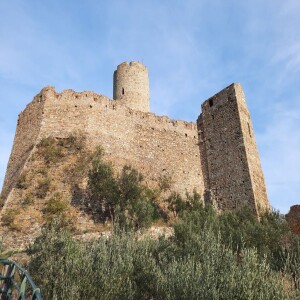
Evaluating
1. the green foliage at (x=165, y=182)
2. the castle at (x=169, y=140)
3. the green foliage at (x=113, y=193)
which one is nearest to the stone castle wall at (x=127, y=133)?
the castle at (x=169, y=140)

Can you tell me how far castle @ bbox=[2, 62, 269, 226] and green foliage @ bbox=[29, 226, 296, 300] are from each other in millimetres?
9078

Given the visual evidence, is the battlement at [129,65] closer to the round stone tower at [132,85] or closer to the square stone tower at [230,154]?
the round stone tower at [132,85]

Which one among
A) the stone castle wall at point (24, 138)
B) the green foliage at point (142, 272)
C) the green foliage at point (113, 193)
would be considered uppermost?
the stone castle wall at point (24, 138)

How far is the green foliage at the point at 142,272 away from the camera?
27.0ft

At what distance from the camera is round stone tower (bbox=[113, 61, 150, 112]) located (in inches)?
1096

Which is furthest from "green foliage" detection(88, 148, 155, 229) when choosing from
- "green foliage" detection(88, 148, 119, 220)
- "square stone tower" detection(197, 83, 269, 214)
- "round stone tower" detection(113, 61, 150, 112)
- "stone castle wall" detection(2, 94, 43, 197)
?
"round stone tower" detection(113, 61, 150, 112)

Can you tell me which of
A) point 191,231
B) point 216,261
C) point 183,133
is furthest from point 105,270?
point 183,133

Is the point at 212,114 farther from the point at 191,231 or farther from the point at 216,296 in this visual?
the point at 216,296

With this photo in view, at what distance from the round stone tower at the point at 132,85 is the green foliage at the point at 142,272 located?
54.5 ft

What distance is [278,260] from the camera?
13734 mm

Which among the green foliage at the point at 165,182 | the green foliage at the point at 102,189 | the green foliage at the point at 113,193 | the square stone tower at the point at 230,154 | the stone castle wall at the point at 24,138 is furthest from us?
the green foliage at the point at 165,182

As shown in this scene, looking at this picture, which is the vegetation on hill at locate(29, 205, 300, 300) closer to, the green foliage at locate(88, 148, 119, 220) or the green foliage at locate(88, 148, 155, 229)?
the green foliage at locate(88, 148, 155, 229)

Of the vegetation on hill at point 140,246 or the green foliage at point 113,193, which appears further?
the green foliage at point 113,193

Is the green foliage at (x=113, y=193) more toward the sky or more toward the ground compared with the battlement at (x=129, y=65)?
more toward the ground
